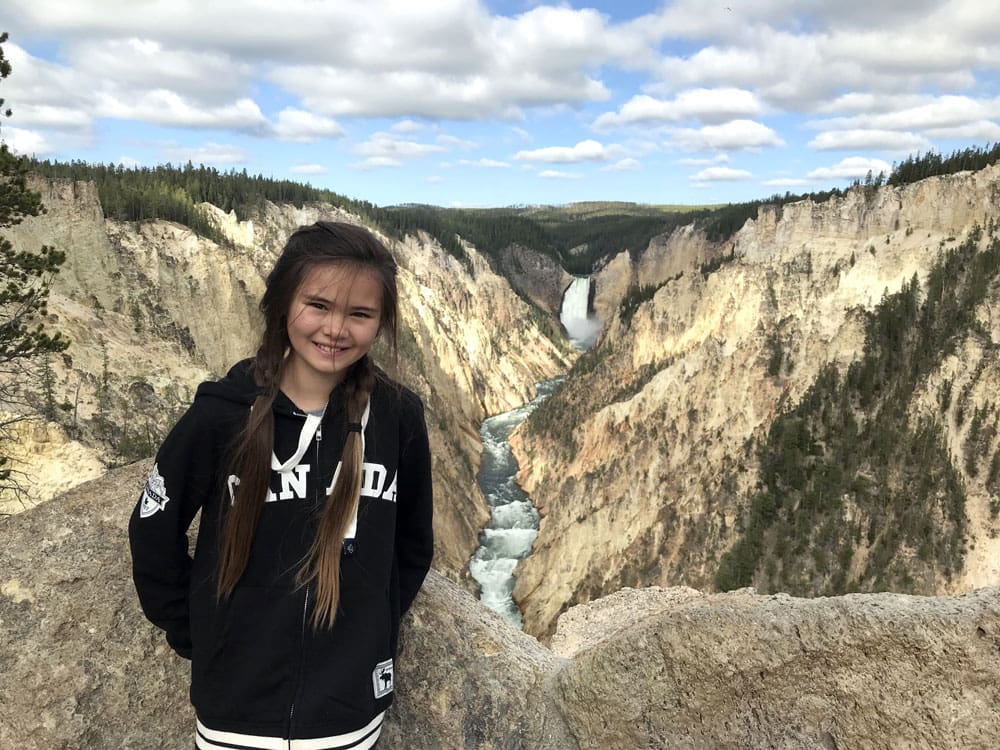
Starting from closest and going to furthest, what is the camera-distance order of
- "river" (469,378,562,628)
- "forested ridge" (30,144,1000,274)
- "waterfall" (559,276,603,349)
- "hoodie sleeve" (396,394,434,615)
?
Result: "hoodie sleeve" (396,394,434,615) → "river" (469,378,562,628) → "forested ridge" (30,144,1000,274) → "waterfall" (559,276,603,349)

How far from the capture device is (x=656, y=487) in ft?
95.9

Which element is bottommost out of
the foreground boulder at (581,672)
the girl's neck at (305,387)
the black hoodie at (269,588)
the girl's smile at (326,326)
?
the foreground boulder at (581,672)

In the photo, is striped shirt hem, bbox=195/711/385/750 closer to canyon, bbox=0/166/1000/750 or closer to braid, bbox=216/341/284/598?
braid, bbox=216/341/284/598

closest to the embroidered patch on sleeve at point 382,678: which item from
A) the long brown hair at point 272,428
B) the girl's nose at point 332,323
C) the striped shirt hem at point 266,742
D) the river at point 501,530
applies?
the striped shirt hem at point 266,742

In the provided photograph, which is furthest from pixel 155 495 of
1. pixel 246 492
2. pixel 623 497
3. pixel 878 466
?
pixel 623 497

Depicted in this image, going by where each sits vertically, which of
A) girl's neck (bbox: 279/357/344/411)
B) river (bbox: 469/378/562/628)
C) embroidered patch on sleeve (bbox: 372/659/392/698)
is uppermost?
girl's neck (bbox: 279/357/344/411)

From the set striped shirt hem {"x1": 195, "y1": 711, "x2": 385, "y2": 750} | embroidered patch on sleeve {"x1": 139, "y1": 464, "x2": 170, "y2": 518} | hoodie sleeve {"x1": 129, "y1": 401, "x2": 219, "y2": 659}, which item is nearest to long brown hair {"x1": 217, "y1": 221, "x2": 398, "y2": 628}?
hoodie sleeve {"x1": 129, "y1": 401, "x2": 219, "y2": 659}

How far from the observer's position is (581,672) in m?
3.45

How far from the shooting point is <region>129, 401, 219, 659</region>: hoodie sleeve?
89.2 inches

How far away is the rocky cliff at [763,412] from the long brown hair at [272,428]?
77.1ft

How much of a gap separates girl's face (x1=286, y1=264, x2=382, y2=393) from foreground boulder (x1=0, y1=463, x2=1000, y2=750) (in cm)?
171

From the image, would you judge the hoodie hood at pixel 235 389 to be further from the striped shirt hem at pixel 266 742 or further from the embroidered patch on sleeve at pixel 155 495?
the striped shirt hem at pixel 266 742

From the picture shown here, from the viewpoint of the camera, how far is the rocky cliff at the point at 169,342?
1358 centimetres

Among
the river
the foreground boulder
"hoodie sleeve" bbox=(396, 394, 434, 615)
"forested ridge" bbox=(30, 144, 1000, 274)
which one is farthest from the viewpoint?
"forested ridge" bbox=(30, 144, 1000, 274)
